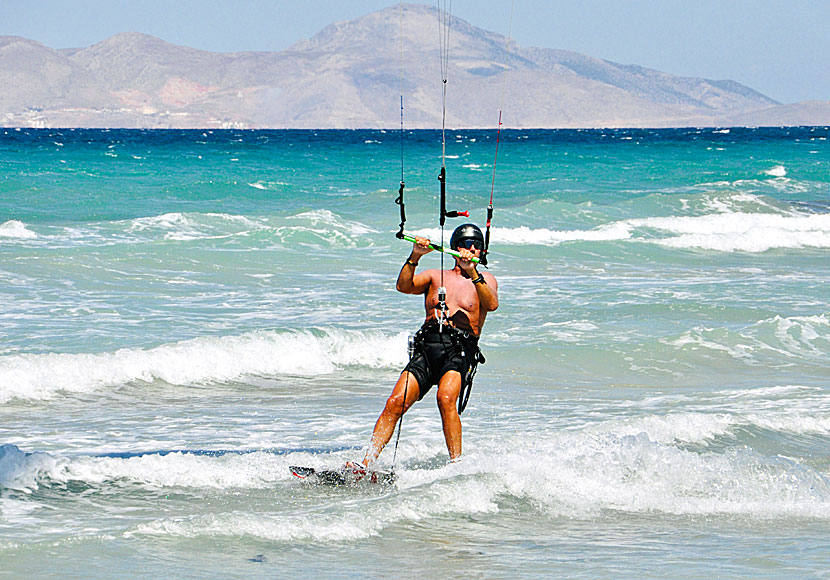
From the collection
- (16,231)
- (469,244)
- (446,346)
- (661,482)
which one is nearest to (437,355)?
(446,346)

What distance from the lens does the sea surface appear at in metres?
5.25

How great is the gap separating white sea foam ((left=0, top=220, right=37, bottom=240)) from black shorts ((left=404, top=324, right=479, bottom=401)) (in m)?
16.9

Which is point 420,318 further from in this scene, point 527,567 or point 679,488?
point 527,567

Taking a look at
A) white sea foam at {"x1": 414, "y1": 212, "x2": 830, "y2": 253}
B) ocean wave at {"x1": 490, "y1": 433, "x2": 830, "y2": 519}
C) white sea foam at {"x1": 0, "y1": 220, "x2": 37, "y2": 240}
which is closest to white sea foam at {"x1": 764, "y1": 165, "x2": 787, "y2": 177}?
white sea foam at {"x1": 414, "y1": 212, "x2": 830, "y2": 253}

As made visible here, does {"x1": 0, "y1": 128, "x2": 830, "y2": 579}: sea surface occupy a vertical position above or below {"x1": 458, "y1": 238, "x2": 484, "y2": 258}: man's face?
below

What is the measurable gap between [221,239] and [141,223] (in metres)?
3.22

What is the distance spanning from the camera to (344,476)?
6277mm

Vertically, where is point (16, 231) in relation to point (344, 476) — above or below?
above

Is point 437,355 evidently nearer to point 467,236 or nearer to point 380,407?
point 467,236

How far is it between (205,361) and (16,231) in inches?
515

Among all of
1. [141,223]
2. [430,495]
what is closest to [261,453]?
[430,495]

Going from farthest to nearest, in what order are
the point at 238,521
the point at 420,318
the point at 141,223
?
the point at 141,223 < the point at 420,318 < the point at 238,521

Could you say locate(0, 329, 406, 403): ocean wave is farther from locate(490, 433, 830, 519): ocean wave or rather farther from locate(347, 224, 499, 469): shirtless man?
locate(490, 433, 830, 519): ocean wave

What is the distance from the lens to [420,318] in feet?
43.0
